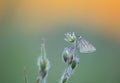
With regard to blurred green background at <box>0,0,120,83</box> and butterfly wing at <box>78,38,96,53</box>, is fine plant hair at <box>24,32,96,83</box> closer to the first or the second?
butterfly wing at <box>78,38,96,53</box>

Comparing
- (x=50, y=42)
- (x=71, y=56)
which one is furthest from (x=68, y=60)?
(x=50, y=42)

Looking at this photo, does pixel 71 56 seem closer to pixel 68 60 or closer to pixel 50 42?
pixel 68 60

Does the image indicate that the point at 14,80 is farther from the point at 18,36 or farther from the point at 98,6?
the point at 98,6

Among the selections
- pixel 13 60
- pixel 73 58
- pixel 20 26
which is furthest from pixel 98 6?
pixel 73 58

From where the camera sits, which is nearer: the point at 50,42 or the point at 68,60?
the point at 68,60

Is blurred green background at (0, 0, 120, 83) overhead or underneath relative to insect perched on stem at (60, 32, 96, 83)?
underneath

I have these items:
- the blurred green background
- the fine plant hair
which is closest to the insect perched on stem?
the fine plant hair

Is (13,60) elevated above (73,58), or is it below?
below

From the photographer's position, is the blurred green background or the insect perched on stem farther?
the blurred green background
